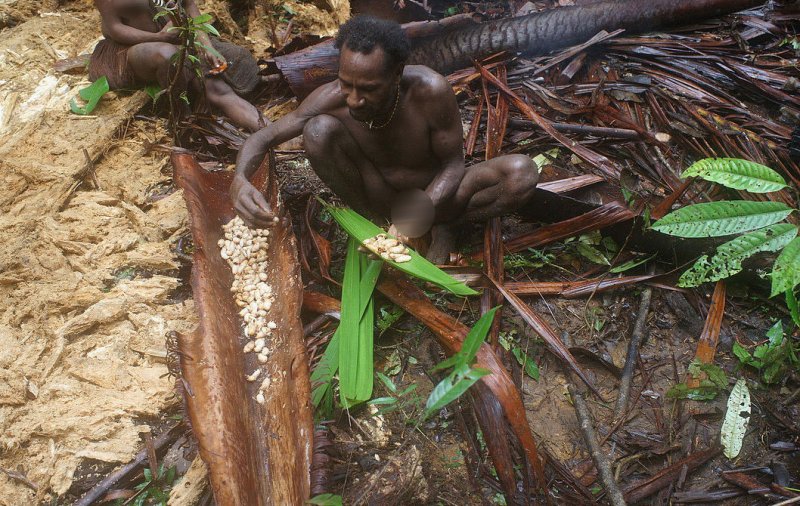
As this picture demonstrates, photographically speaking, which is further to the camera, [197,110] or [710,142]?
[197,110]

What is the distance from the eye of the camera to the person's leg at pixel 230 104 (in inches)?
137

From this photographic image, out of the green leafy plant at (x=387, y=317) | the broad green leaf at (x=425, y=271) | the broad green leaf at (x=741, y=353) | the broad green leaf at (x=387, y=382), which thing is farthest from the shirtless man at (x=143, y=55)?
the broad green leaf at (x=741, y=353)

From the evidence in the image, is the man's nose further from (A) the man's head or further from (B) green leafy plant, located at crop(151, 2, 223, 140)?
(B) green leafy plant, located at crop(151, 2, 223, 140)

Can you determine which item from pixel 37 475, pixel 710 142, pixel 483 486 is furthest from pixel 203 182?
pixel 710 142

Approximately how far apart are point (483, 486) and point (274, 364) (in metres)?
1.02

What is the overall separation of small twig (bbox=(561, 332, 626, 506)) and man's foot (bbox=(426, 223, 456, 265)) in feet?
2.85

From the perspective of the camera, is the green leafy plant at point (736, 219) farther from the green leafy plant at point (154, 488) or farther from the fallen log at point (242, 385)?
the green leafy plant at point (154, 488)

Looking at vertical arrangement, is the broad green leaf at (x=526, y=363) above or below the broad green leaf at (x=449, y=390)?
below

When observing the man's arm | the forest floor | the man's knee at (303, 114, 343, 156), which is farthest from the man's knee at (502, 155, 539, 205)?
the man's knee at (303, 114, 343, 156)

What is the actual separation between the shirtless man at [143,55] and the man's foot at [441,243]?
1.54m

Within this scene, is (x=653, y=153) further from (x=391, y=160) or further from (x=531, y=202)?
(x=391, y=160)

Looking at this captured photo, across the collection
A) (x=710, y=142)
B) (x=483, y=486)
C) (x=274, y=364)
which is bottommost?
(x=483, y=486)

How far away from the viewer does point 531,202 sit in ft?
9.29

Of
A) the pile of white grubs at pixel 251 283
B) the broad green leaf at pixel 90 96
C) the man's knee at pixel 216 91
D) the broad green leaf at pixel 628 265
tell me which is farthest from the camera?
the man's knee at pixel 216 91
